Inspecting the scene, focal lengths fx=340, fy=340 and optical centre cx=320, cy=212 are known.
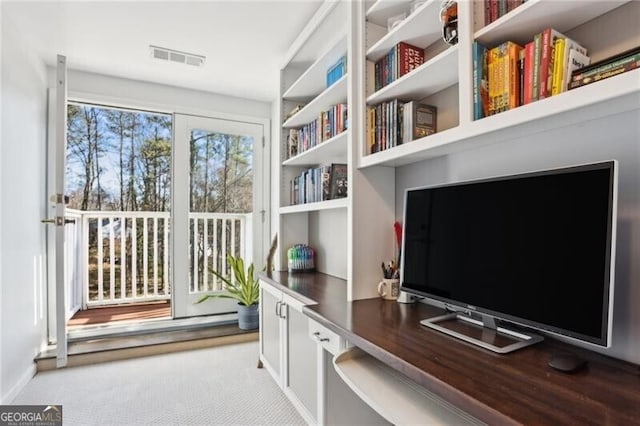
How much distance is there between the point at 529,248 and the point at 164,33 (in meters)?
2.56

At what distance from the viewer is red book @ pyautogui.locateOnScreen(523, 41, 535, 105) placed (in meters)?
1.00

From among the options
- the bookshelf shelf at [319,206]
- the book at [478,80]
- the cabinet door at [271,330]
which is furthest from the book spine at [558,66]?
the cabinet door at [271,330]

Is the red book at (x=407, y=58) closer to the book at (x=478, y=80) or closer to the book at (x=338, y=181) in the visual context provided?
the book at (x=478, y=80)

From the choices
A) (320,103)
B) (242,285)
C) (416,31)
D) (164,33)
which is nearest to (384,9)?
(416,31)

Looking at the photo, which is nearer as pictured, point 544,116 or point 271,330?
point 544,116

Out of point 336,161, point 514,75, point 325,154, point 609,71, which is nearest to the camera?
point 609,71

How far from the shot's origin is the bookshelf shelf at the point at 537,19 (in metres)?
0.95

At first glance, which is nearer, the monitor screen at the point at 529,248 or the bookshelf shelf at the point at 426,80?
the monitor screen at the point at 529,248

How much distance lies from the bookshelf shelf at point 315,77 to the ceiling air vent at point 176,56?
0.76 meters

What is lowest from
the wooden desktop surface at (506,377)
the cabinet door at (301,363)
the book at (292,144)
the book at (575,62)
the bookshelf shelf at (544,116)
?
the cabinet door at (301,363)

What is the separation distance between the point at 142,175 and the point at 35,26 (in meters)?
2.35

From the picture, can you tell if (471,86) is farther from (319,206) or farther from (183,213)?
(183,213)

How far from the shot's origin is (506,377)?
844mm

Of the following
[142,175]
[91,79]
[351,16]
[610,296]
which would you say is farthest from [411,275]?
[142,175]
